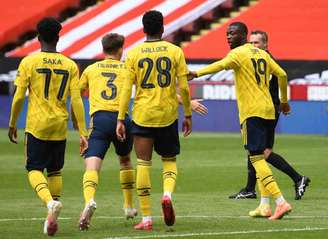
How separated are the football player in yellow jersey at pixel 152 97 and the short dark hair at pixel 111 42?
568 mm

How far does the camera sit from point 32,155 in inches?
430

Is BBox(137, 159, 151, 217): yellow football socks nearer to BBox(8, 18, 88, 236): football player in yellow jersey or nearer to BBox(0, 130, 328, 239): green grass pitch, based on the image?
BBox(0, 130, 328, 239): green grass pitch

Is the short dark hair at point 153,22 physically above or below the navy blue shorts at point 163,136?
above

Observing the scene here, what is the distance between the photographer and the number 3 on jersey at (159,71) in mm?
10992

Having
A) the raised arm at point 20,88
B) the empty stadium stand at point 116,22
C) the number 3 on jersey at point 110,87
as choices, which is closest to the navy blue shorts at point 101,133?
the number 3 on jersey at point 110,87

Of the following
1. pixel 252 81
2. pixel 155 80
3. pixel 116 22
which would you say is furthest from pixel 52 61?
pixel 116 22

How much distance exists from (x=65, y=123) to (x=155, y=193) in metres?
4.34

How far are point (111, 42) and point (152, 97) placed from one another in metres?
0.90

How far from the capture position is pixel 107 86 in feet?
38.1

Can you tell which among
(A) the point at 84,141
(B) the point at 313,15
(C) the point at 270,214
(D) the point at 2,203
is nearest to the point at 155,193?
(D) the point at 2,203

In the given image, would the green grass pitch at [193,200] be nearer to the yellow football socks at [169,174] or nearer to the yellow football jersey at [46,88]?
the yellow football socks at [169,174]

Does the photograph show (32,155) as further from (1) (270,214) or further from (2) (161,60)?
(1) (270,214)

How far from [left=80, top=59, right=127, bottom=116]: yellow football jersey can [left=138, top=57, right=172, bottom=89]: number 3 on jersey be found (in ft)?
1.97

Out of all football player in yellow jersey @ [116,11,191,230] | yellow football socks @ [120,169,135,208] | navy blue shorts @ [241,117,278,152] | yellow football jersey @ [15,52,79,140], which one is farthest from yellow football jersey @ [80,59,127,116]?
navy blue shorts @ [241,117,278,152]
